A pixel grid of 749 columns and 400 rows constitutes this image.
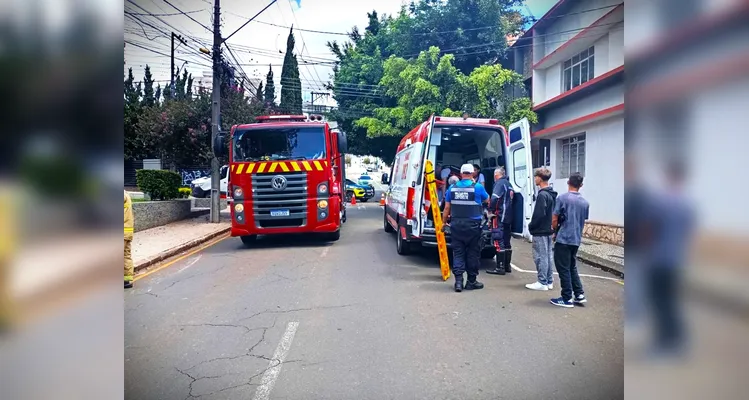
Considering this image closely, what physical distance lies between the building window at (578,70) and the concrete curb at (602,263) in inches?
121

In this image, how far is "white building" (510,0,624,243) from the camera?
13.2 ft

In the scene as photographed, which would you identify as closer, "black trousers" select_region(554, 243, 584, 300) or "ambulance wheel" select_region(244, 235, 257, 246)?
"black trousers" select_region(554, 243, 584, 300)

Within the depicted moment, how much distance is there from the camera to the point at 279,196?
9664mm

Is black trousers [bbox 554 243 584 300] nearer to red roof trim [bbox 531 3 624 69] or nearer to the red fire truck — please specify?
red roof trim [bbox 531 3 624 69]

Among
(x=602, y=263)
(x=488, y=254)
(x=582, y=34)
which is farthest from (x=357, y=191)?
(x=582, y=34)

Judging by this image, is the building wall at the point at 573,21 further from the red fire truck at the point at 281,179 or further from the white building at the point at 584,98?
the red fire truck at the point at 281,179

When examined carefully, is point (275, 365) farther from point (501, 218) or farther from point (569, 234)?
point (501, 218)

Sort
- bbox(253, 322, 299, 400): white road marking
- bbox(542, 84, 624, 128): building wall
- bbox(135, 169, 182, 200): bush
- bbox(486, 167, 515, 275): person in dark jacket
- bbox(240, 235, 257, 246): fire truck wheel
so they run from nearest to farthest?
bbox(253, 322, 299, 400): white road marking → bbox(542, 84, 624, 128): building wall → bbox(486, 167, 515, 275): person in dark jacket → bbox(240, 235, 257, 246): fire truck wheel → bbox(135, 169, 182, 200): bush

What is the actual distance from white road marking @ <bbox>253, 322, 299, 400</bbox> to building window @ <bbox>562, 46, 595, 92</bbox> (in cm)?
435
